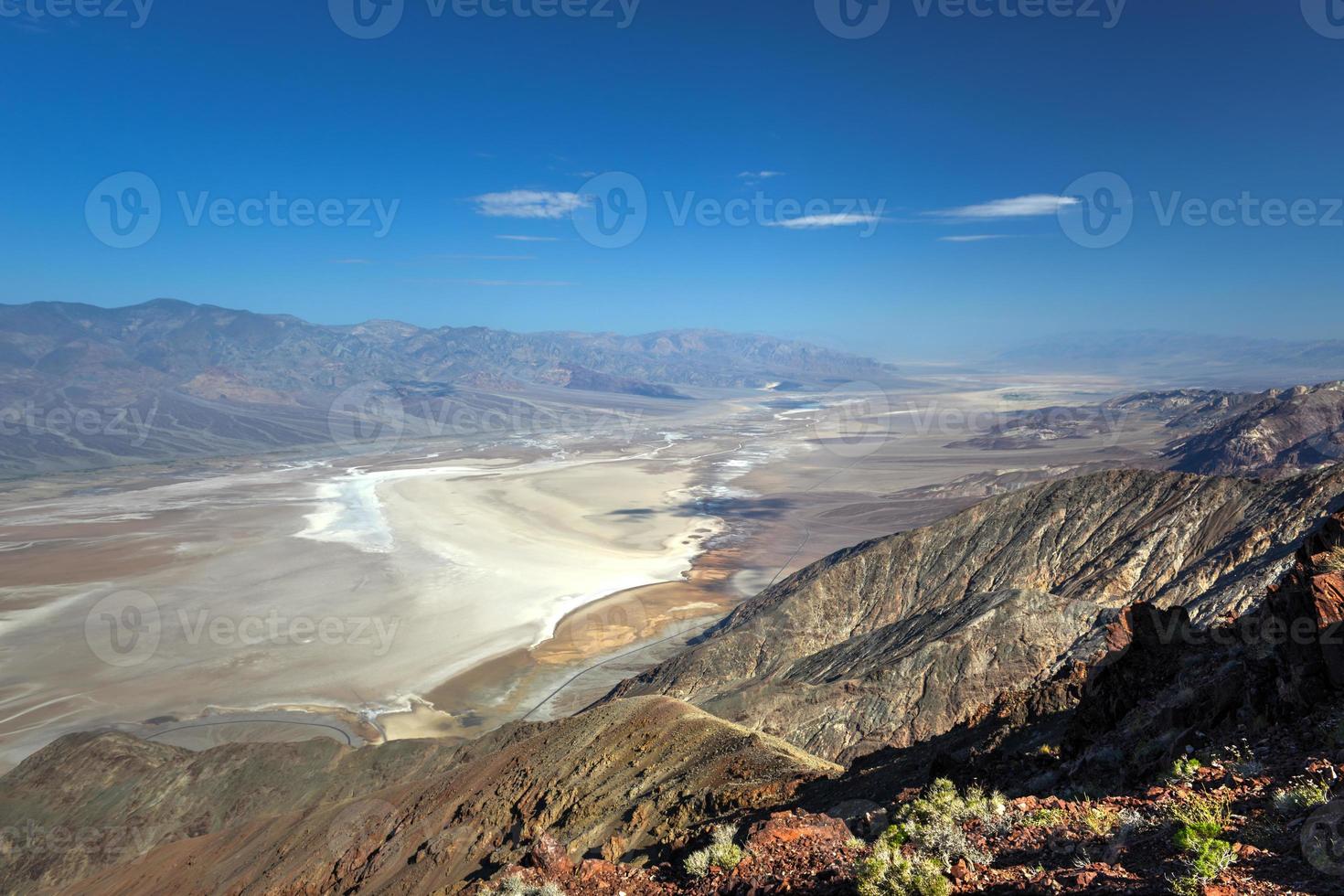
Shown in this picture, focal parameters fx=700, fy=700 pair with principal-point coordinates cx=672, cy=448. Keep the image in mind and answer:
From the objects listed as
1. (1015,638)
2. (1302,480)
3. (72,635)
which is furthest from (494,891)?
(72,635)

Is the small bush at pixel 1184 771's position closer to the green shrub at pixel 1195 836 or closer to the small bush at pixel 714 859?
the green shrub at pixel 1195 836

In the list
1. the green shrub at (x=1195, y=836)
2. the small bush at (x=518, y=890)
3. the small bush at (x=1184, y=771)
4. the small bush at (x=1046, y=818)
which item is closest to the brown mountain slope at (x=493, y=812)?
the small bush at (x=518, y=890)

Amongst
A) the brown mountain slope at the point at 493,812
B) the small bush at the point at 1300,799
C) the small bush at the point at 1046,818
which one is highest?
the small bush at the point at 1300,799

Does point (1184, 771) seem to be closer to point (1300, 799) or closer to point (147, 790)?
point (1300, 799)

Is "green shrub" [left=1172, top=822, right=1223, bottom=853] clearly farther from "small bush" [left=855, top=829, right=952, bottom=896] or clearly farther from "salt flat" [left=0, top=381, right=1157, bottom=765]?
"salt flat" [left=0, top=381, right=1157, bottom=765]

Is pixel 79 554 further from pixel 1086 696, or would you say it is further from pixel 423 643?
pixel 1086 696

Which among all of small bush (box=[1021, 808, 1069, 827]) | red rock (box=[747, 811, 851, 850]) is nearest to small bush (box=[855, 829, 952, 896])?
small bush (box=[1021, 808, 1069, 827])
